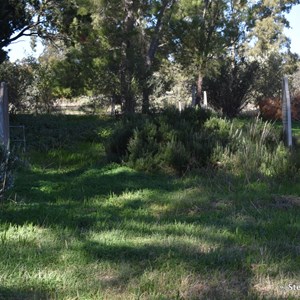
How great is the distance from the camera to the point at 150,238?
15.8 feet

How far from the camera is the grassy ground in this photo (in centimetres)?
371

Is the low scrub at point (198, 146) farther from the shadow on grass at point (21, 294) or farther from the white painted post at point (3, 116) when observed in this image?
the shadow on grass at point (21, 294)

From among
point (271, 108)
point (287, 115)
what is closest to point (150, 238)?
point (287, 115)

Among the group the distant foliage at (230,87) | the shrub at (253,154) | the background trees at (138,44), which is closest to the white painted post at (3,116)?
the shrub at (253,154)

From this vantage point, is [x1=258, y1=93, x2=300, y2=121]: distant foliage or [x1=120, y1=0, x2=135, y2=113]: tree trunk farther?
[x1=258, y1=93, x2=300, y2=121]: distant foliage

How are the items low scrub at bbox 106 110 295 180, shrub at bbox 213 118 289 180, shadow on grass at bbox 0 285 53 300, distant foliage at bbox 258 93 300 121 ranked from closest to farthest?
shadow on grass at bbox 0 285 53 300
shrub at bbox 213 118 289 180
low scrub at bbox 106 110 295 180
distant foliage at bbox 258 93 300 121

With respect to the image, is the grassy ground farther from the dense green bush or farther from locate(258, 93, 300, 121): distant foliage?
locate(258, 93, 300, 121): distant foliage

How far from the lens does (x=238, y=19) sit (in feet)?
79.5

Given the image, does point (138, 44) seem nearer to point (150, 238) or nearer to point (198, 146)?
point (198, 146)

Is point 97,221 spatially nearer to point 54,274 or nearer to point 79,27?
point 54,274

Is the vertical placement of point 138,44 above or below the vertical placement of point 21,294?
above

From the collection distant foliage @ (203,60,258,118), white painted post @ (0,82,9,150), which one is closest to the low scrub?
white painted post @ (0,82,9,150)

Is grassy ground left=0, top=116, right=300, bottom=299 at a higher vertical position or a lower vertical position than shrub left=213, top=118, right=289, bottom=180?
lower

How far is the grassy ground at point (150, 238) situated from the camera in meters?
3.71
